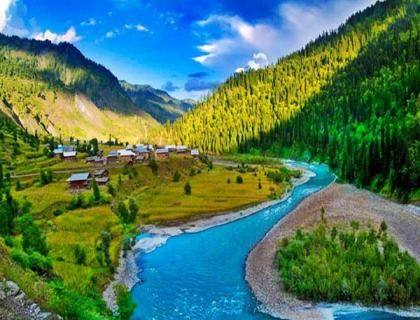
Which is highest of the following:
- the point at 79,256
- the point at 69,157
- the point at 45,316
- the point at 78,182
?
the point at 69,157

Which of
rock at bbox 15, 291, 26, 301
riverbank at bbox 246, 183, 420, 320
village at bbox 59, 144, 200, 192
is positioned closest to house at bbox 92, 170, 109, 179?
village at bbox 59, 144, 200, 192

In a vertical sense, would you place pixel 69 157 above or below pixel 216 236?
above

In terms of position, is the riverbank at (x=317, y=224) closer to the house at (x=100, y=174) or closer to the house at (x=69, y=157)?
the house at (x=100, y=174)

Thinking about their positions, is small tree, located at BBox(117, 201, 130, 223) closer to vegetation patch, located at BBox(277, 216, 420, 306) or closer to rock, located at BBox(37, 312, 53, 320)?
vegetation patch, located at BBox(277, 216, 420, 306)

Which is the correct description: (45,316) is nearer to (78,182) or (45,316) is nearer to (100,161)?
(78,182)

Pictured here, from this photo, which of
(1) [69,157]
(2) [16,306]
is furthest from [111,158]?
(2) [16,306]

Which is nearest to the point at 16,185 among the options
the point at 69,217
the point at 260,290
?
the point at 69,217

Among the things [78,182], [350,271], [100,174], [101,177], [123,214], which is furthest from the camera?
[100,174]
